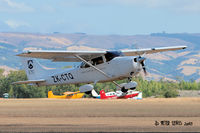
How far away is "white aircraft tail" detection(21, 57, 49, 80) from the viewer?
151 feet

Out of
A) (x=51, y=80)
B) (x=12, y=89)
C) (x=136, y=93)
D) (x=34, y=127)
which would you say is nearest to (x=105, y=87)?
(x=12, y=89)

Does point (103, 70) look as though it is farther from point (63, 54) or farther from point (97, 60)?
point (63, 54)

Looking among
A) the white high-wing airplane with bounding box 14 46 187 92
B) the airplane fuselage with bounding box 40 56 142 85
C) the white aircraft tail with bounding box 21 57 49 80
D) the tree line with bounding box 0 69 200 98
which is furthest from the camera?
the tree line with bounding box 0 69 200 98

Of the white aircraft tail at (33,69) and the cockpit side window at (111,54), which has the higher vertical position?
the cockpit side window at (111,54)

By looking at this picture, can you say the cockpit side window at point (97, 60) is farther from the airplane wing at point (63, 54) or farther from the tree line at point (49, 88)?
the tree line at point (49, 88)

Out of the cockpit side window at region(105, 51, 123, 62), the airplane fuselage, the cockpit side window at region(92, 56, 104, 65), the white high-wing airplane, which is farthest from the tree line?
the cockpit side window at region(105, 51, 123, 62)

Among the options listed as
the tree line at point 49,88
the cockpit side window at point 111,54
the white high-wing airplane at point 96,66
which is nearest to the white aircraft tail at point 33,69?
the white high-wing airplane at point 96,66

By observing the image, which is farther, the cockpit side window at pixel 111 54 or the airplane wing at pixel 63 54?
the cockpit side window at pixel 111 54

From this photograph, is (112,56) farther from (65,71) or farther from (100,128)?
(100,128)

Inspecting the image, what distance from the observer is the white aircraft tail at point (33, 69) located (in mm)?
45981

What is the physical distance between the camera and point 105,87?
14662cm

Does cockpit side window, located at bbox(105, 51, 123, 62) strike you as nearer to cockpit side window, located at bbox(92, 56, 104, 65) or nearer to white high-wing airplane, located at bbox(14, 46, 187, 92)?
white high-wing airplane, located at bbox(14, 46, 187, 92)

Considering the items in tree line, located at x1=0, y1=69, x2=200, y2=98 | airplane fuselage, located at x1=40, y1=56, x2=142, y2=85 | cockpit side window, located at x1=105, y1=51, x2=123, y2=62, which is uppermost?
cockpit side window, located at x1=105, y1=51, x2=123, y2=62

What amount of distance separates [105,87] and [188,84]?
26.5m
